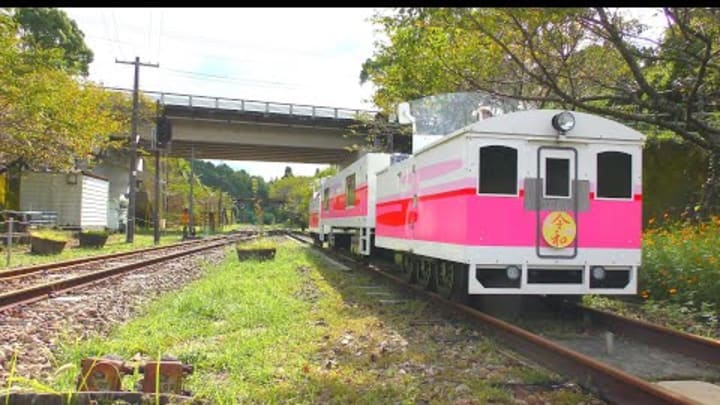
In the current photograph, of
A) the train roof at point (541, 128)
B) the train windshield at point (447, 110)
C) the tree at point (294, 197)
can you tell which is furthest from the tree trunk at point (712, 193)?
the tree at point (294, 197)

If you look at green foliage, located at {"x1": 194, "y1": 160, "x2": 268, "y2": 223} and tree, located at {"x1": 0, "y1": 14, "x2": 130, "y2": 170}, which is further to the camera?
green foliage, located at {"x1": 194, "y1": 160, "x2": 268, "y2": 223}

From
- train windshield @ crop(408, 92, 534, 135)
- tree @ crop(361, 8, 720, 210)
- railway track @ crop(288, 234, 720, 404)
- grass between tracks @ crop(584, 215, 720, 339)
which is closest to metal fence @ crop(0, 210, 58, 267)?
tree @ crop(361, 8, 720, 210)

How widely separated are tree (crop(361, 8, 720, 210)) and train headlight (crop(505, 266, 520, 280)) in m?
3.76

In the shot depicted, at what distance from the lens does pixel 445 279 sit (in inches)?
404

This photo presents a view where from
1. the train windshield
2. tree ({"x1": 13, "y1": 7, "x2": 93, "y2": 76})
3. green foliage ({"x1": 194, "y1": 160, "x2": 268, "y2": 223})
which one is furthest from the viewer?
green foliage ({"x1": 194, "y1": 160, "x2": 268, "y2": 223})

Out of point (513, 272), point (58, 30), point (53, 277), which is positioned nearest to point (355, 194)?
point (53, 277)

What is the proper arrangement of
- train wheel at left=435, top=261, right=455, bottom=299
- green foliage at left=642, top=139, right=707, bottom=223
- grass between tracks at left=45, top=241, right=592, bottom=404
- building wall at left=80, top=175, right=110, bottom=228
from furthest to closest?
building wall at left=80, top=175, right=110, bottom=228 → green foliage at left=642, top=139, right=707, bottom=223 → train wheel at left=435, top=261, right=455, bottom=299 → grass between tracks at left=45, top=241, right=592, bottom=404

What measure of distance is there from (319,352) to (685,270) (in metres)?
6.59

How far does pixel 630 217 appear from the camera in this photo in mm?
8617

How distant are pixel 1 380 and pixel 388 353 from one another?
3512 millimetres

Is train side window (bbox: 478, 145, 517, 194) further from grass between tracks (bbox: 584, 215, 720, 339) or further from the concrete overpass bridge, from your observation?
the concrete overpass bridge

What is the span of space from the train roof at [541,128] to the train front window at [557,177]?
0.31m

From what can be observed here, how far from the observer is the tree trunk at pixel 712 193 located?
59.7 ft

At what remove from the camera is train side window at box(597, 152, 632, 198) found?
8555mm
